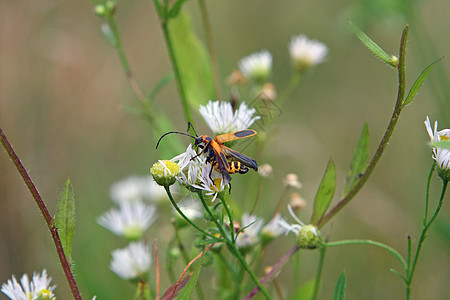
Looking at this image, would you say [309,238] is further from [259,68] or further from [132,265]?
[259,68]

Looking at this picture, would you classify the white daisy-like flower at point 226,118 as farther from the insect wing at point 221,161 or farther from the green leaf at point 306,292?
the green leaf at point 306,292

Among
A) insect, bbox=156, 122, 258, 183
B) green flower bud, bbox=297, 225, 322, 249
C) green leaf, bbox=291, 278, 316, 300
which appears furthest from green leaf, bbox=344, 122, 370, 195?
green leaf, bbox=291, 278, 316, 300

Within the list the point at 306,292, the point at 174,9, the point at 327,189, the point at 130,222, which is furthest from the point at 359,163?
the point at 130,222

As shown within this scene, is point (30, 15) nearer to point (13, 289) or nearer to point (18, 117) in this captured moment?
point (18, 117)

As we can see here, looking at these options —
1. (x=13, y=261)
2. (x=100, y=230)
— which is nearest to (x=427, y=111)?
(x=100, y=230)

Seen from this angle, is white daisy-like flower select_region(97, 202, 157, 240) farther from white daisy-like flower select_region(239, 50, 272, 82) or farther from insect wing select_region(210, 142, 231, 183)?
white daisy-like flower select_region(239, 50, 272, 82)
